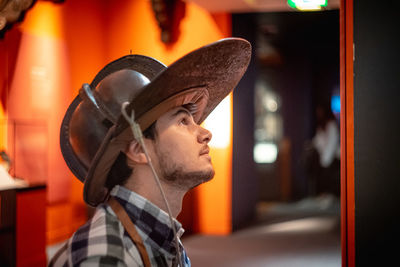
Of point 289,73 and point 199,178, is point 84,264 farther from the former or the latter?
point 289,73

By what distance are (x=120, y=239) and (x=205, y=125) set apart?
455 cm

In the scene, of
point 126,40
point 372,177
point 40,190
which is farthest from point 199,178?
point 126,40

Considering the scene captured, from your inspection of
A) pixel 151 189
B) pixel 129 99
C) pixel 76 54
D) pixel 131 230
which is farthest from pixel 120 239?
pixel 76 54

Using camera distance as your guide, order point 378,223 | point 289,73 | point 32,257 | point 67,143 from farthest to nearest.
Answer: point 289,73 → point 32,257 → point 378,223 → point 67,143

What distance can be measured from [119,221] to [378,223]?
1.42 meters

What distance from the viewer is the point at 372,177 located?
6.84 feet

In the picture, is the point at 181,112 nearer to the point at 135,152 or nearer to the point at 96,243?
the point at 135,152

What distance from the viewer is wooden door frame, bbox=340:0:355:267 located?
2109 mm

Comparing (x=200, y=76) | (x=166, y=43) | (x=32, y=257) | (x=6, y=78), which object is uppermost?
(x=166, y=43)

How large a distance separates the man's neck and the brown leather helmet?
0.25 feet

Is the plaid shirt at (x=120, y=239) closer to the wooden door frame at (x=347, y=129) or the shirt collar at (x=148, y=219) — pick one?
the shirt collar at (x=148, y=219)

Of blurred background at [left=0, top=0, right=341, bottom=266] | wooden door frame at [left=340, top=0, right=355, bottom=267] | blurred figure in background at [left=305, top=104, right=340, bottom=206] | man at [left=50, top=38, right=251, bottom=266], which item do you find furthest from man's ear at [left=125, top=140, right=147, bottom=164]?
blurred figure in background at [left=305, top=104, right=340, bottom=206]

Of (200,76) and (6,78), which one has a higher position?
(6,78)

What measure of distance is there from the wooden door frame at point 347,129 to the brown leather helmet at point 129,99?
0.94m
